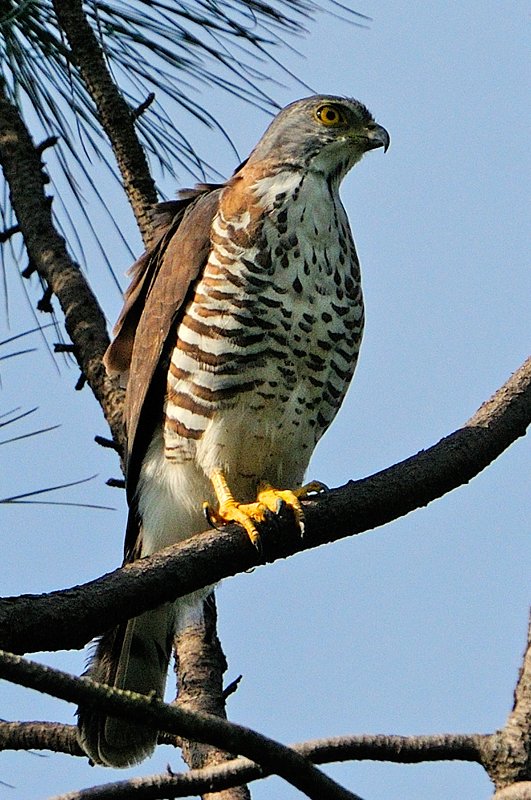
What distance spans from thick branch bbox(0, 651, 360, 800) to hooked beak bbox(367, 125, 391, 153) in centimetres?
286

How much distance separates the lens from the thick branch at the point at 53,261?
4031mm

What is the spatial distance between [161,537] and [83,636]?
5.92 ft

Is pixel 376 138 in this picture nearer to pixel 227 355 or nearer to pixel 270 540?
pixel 227 355

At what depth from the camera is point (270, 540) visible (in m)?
3.22

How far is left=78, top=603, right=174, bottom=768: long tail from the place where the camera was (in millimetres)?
3412

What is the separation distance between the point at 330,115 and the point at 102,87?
833 millimetres

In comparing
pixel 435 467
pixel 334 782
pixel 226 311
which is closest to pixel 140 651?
pixel 226 311

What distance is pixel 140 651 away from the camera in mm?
A: 3963

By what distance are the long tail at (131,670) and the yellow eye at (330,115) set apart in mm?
1835

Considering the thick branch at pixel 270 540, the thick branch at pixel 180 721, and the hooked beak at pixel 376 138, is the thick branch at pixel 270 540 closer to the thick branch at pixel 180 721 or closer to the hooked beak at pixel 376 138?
the thick branch at pixel 180 721

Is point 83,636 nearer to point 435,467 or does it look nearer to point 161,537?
point 435,467

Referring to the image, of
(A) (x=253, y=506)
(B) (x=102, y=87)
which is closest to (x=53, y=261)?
(B) (x=102, y=87)

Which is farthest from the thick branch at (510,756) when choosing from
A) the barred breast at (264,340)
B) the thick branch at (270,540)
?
the barred breast at (264,340)

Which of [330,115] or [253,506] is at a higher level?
[330,115]
